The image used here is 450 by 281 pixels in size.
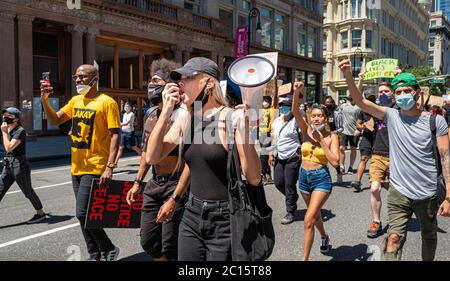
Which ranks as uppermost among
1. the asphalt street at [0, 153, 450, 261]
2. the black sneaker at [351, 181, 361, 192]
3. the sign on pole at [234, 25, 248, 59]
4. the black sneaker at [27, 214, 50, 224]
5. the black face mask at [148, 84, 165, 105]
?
the sign on pole at [234, 25, 248, 59]

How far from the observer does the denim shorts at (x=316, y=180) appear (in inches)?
180

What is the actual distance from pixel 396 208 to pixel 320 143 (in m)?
1.20

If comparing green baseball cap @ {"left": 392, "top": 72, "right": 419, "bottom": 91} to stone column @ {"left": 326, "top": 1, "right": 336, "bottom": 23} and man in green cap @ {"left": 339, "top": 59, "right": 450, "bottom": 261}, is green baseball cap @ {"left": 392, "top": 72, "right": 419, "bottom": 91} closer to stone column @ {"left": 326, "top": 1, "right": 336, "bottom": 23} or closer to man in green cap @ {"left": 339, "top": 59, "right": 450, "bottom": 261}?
man in green cap @ {"left": 339, "top": 59, "right": 450, "bottom": 261}

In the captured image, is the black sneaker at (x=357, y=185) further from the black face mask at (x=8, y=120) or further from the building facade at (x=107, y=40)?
the building facade at (x=107, y=40)

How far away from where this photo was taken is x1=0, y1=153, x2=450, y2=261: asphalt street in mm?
4676

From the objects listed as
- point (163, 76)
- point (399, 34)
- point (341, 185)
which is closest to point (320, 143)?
point (163, 76)

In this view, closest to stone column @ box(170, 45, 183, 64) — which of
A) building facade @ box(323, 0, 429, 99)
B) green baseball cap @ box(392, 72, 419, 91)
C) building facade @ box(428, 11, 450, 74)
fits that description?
green baseball cap @ box(392, 72, 419, 91)

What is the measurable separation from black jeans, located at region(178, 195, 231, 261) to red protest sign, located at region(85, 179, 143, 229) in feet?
4.38

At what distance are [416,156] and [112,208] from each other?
9.70 ft

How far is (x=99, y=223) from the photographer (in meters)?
4.04

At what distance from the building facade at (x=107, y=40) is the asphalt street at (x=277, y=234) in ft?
27.1

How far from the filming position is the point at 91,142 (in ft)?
13.7

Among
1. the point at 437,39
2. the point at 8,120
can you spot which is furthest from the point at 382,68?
the point at 437,39

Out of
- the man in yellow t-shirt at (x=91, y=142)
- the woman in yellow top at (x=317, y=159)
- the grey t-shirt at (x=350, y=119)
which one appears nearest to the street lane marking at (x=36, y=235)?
the man in yellow t-shirt at (x=91, y=142)
